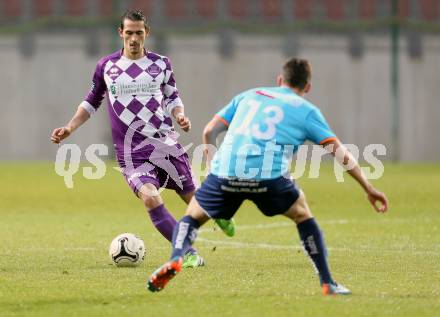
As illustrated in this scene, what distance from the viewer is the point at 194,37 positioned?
108 feet

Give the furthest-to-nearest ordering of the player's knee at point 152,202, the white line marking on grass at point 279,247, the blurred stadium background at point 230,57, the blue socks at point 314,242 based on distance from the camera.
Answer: the blurred stadium background at point 230,57, the white line marking on grass at point 279,247, the player's knee at point 152,202, the blue socks at point 314,242

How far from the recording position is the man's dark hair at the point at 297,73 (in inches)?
309

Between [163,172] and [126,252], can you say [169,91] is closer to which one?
[163,172]

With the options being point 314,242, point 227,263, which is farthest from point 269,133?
point 227,263

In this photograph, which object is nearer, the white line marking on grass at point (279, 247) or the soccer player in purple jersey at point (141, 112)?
the soccer player in purple jersey at point (141, 112)

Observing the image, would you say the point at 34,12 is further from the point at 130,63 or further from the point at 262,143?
the point at 262,143

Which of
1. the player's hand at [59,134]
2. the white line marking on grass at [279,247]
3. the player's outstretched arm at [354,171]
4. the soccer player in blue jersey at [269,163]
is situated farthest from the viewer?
the white line marking on grass at [279,247]

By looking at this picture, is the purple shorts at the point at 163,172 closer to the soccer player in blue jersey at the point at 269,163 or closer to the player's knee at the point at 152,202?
the player's knee at the point at 152,202

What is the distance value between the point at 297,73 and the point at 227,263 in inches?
114

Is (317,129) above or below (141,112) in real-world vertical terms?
above

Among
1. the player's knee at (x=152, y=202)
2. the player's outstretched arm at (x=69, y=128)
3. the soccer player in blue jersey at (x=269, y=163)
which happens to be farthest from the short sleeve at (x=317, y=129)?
the player's outstretched arm at (x=69, y=128)

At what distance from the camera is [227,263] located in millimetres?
10305

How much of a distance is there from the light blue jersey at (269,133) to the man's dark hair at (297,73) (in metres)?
0.07

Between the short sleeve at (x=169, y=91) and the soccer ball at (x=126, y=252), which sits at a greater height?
the short sleeve at (x=169, y=91)
